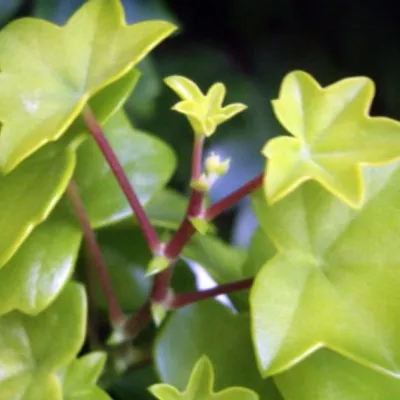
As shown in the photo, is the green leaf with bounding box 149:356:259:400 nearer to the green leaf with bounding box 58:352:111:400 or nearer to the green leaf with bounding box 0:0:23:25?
the green leaf with bounding box 58:352:111:400

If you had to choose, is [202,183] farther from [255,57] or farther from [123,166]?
[255,57]

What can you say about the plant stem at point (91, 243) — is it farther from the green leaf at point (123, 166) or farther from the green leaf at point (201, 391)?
the green leaf at point (201, 391)

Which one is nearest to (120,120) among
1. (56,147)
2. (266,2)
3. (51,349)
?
(56,147)

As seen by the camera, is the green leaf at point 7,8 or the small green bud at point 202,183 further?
the green leaf at point 7,8

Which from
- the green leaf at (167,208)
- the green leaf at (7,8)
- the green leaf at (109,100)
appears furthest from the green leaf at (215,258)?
the green leaf at (7,8)

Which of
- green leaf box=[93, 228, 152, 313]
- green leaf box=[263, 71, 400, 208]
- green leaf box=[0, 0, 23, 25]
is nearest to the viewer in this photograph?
green leaf box=[263, 71, 400, 208]

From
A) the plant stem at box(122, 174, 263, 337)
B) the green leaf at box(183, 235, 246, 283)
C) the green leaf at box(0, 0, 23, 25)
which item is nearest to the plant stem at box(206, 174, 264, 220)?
the plant stem at box(122, 174, 263, 337)
